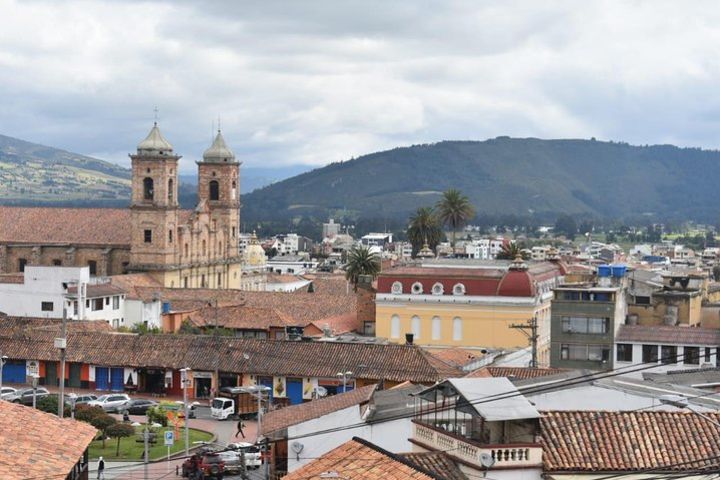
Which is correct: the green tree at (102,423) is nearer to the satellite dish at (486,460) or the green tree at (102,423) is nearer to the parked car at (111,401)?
the parked car at (111,401)

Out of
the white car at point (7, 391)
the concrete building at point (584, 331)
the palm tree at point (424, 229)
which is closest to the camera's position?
the concrete building at point (584, 331)

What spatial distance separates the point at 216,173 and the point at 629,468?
329 feet

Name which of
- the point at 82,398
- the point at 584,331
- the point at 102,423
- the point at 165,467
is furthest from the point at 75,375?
the point at 584,331

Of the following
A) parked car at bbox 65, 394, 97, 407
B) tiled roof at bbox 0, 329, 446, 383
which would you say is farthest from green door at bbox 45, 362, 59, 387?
parked car at bbox 65, 394, 97, 407

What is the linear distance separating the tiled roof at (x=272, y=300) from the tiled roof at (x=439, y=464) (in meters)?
59.0

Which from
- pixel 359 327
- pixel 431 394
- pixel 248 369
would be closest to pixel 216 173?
pixel 359 327

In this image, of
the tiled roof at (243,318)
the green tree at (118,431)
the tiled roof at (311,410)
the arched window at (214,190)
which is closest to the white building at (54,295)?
the tiled roof at (243,318)

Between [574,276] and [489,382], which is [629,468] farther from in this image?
[574,276]

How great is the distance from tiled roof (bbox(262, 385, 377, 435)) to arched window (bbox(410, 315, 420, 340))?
31.9 meters

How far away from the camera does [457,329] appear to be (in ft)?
250

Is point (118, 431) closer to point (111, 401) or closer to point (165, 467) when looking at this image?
point (165, 467)

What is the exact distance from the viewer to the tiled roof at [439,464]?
27141mm

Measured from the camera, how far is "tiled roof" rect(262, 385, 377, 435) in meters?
40.5

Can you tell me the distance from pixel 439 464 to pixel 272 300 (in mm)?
67707
